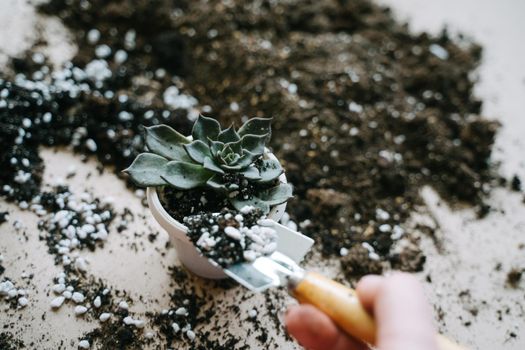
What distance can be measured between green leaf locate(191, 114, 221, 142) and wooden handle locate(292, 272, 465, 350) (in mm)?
481

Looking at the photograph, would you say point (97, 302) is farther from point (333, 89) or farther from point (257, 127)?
point (333, 89)

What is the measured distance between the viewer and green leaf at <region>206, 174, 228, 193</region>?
3.77ft

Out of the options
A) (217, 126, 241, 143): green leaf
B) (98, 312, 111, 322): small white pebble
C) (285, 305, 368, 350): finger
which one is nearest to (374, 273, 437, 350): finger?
(285, 305, 368, 350): finger

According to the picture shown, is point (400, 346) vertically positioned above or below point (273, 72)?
above

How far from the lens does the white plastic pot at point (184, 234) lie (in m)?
1.17

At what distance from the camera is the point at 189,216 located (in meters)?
1.18

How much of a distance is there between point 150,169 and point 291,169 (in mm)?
596

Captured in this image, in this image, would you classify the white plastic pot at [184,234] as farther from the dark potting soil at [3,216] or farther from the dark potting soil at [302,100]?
the dark potting soil at [3,216]

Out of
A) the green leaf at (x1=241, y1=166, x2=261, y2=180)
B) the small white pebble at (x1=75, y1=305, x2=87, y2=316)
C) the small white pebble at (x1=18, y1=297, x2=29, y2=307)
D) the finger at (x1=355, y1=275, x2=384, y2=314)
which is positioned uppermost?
the finger at (x1=355, y1=275, x2=384, y2=314)

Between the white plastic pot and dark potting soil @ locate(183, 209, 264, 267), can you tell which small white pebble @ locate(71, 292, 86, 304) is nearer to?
the white plastic pot

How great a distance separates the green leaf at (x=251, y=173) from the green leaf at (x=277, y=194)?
6cm

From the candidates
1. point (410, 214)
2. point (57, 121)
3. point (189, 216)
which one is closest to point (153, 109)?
point (57, 121)

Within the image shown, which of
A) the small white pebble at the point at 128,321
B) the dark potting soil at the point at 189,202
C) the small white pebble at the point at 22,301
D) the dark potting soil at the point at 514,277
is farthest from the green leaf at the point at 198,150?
the dark potting soil at the point at 514,277

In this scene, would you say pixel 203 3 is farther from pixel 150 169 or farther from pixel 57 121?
pixel 150 169
